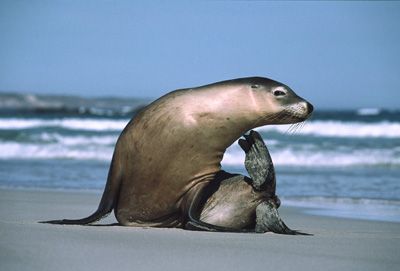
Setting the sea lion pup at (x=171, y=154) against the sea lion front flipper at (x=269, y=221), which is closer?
the sea lion front flipper at (x=269, y=221)

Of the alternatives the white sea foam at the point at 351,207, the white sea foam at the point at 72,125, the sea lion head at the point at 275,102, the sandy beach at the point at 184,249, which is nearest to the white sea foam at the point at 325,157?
the white sea foam at the point at 351,207

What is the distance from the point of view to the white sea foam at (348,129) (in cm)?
3253

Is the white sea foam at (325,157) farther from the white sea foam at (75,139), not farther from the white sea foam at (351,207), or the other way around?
the white sea foam at (351,207)

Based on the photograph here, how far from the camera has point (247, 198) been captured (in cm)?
736

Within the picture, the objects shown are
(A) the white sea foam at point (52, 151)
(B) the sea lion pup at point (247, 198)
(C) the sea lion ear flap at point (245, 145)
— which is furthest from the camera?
(A) the white sea foam at point (52, 151)

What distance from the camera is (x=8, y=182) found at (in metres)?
13.2

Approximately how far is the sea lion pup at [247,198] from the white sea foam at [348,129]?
80.0ft

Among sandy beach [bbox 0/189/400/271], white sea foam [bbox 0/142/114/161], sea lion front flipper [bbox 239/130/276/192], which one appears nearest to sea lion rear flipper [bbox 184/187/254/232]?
sandy beach [bbox 0/189/400/271]

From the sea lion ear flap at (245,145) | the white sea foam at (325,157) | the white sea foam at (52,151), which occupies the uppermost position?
the sea lion ear flap at (245,145)

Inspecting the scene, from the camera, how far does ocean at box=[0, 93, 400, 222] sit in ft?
37.2

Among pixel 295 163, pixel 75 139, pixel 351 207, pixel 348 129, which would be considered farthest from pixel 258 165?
pixel 348 129

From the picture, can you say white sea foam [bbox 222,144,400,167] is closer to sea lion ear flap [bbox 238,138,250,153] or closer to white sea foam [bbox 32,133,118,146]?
white sea foam [bbox 32,133,118,146]

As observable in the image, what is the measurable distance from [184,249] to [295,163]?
15114 mm

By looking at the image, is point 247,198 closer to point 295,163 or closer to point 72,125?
point 295,163
